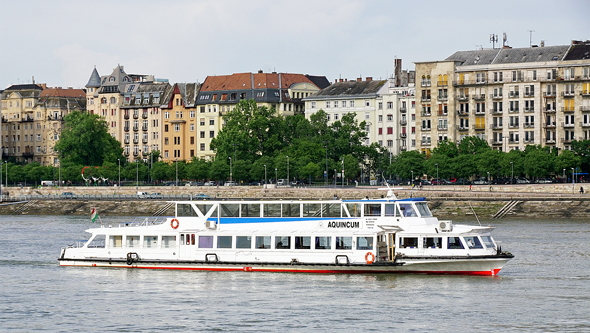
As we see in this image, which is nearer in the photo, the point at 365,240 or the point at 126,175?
the point at 365,240

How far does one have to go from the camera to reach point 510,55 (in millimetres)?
159125

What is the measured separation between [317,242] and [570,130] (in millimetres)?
106486

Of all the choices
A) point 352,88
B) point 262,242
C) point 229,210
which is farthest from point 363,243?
point 352,88

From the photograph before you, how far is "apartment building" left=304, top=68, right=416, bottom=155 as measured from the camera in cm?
17575

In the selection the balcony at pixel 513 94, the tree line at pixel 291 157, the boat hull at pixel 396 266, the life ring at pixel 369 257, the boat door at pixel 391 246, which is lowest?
the boat hull at pixel 396 266

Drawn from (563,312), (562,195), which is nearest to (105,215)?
(562,195)

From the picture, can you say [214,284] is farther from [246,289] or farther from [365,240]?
[365,240]

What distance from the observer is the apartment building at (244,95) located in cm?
18675

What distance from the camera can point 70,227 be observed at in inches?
4018

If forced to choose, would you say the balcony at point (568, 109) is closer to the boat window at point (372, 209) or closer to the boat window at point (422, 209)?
the boat window at point (422, 209)

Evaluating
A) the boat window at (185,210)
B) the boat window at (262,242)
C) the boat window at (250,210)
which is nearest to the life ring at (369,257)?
the boat window at (262,242)

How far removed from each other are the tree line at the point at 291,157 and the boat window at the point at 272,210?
288 feet

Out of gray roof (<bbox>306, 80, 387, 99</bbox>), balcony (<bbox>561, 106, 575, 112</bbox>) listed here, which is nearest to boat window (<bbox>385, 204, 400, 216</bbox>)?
balcony (<bbox>561, 106, 575, 112</bbox>)

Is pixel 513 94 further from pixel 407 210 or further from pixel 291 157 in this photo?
pixel 407 210
